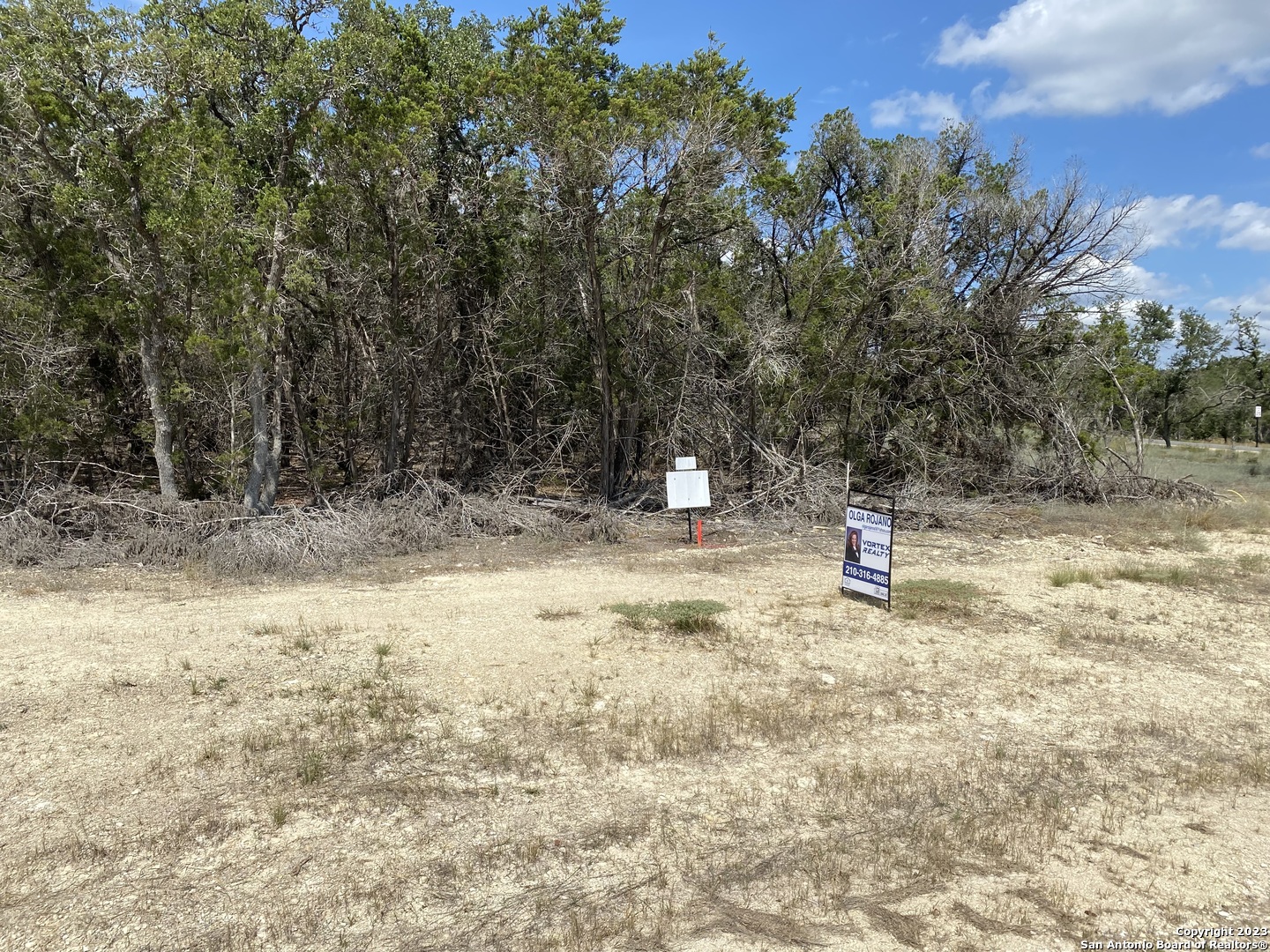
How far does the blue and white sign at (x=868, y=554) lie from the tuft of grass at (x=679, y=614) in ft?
5.11

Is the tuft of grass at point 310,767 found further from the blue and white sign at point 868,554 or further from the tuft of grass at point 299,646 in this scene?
the blue and white sign at point 868,554

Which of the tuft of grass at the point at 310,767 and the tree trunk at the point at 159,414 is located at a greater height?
the tree trunk at the point at 159,414

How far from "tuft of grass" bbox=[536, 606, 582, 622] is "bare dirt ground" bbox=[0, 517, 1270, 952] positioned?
0.05 metres

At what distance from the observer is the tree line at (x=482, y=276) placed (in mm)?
11125

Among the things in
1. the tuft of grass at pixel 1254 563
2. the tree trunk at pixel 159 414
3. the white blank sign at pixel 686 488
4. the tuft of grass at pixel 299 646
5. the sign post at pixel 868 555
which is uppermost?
the tree trunk at pixel 159 414

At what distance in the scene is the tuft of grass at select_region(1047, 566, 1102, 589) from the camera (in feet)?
32.4

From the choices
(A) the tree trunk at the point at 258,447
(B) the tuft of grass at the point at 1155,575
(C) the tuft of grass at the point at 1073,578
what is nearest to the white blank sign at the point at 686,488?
(C) the tuft of grass at the point at 1073,578

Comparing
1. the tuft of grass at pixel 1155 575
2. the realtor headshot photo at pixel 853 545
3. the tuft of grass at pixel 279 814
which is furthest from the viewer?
the tuft of grass at pixel 1155 575

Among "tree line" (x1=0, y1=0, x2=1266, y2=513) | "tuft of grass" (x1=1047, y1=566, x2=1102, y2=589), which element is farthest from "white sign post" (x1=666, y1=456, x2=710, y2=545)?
"tuft of grass" (x1=1047, y1=566, x2=1102, y2=589)

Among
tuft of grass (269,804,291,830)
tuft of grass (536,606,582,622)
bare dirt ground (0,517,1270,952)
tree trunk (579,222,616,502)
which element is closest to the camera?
bare dirt ground (0,517,1270,952)

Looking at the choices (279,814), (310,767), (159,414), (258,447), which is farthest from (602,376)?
(279,814)

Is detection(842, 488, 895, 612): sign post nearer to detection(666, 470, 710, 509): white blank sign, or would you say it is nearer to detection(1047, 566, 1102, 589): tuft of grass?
detection(1047, 566, 1102, 589): tuft of grass

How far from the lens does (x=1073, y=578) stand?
10008mm

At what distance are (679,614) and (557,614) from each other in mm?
1229
